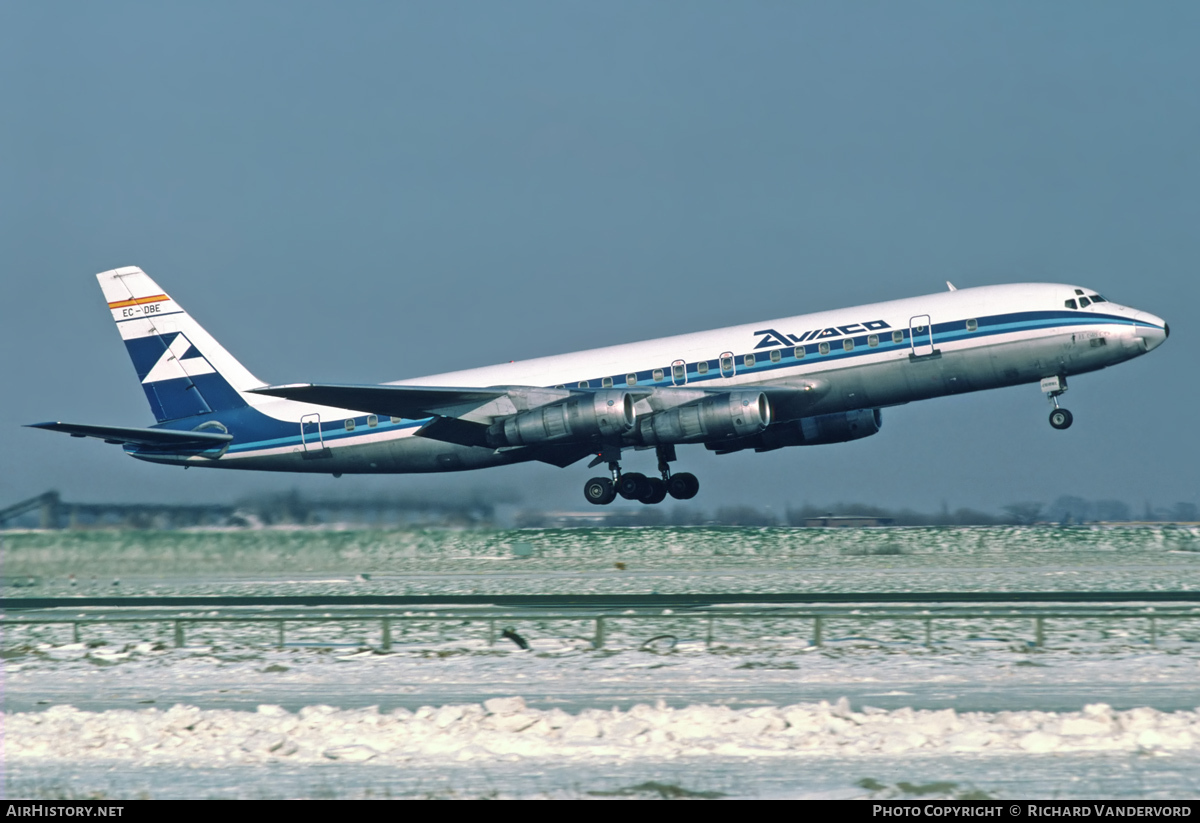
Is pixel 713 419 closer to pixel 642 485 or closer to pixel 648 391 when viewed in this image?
pixel 648 391

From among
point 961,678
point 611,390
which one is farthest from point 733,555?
point 961,678

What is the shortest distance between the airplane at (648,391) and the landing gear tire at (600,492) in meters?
0.05

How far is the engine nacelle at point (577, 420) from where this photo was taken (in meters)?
37.7

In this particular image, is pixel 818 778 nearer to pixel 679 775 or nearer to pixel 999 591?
pixel 679 775

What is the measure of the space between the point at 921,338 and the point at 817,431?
22.2ft

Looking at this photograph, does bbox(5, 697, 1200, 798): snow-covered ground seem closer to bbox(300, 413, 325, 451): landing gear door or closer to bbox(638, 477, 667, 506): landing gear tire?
bbox(300, 413, 325, 451): landing gear door

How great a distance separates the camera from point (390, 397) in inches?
1534

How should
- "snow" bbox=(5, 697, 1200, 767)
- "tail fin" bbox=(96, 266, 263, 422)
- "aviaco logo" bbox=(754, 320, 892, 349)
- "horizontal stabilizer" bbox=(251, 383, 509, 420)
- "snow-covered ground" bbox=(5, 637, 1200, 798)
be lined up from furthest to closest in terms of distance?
"tail fin" bbox=(96, 266, 263, 422)
"horizontal stabilizer" bbox=(251, 383, 509, 420)
"aviaco logo" bbox=(754, 320, 892, 349)
"snow" bbox=(5, 697, 1200, 767)
"snow-covered ground" bbox=(5, 637, 1200, 798)

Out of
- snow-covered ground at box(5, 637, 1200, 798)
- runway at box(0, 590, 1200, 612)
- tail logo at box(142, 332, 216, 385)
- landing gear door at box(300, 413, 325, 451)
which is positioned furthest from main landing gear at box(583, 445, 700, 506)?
snow-covered ground at box(5, 637, 1200, 798)

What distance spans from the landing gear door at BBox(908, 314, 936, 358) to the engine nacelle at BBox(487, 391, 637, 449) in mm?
8194

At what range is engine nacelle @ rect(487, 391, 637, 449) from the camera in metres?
37.7

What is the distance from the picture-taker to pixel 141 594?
1335 inches

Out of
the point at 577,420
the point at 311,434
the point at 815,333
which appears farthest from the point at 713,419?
the point at 311,434
